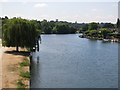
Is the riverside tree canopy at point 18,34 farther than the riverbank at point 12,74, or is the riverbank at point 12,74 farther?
the riverside tree canopy at point 18,34

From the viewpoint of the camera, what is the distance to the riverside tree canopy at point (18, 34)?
28.6 m

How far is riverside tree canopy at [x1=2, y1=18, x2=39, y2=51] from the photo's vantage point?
28.6 metres

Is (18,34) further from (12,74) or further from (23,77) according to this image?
(23,77)

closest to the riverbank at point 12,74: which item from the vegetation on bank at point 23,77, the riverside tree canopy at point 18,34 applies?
the vegetation on bank at point 23,77

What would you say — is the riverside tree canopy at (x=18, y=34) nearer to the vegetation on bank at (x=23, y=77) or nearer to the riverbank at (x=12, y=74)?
the riverbank at (x=12, y=74)

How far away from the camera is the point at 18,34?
28594 millimetres

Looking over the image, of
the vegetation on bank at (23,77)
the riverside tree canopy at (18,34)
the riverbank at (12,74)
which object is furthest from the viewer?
the riverside tree canopy at (18,34)

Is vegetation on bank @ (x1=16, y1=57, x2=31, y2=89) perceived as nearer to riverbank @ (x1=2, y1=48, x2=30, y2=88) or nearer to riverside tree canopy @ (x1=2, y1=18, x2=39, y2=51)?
riverbank @ (x1=2, y1=48, x2=30, y2=88)

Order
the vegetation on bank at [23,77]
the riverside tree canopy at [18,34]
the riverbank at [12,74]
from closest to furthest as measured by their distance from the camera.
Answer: the vegetation on bank at [23,77] → the riverbank at [12,74] → the riverside tree canopy at [18,34]

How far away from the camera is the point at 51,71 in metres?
22.3

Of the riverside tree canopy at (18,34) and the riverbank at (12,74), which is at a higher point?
the riverside tree canopy at (18,34)

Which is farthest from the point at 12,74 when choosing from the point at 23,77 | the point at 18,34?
the point at 18,34

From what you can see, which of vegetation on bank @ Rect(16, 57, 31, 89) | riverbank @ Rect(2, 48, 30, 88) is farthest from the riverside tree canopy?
vegetation on bank @ Rect(16, 57, 31, 89)

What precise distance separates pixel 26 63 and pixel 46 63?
4.82 m
